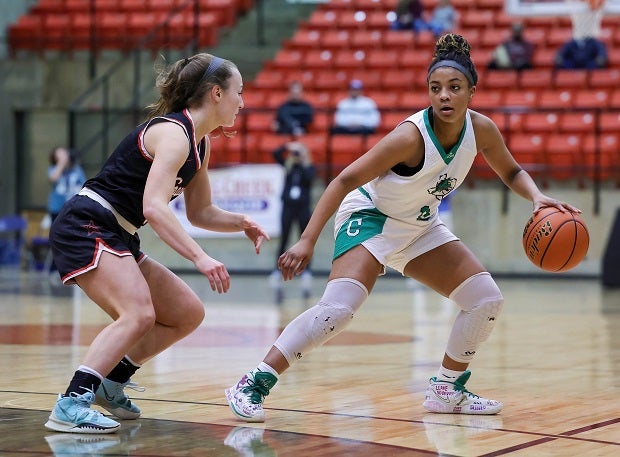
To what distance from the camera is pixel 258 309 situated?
10.9 m

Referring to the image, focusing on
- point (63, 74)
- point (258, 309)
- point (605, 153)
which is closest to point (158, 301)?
point (258, 309)

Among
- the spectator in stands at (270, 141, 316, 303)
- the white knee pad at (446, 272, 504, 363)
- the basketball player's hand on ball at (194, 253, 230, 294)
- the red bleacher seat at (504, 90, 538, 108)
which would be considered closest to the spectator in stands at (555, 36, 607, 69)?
the red bleacher seat at (504, 90, 538, 108)

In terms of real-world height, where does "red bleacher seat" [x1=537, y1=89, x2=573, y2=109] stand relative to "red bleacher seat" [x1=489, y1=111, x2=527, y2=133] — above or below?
above

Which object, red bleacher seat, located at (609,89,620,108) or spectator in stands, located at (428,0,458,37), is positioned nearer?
red bleacher seat, located at (609,89,620,108)

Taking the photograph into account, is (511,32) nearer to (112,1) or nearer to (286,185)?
(286,185)

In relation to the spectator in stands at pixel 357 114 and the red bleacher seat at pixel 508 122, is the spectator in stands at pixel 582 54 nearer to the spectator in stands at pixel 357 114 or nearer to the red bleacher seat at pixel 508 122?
the red bleacher seat at pixel 508 122

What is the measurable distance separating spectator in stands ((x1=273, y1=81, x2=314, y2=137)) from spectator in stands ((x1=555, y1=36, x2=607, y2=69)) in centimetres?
371

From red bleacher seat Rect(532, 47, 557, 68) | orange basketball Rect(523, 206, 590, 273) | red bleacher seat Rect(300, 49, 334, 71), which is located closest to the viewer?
orange basketball Rect(523, 206, 590, 273)

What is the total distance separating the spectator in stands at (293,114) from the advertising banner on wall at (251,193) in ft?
1.94

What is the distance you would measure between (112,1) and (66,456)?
688 inches

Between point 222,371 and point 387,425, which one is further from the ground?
point 387,425

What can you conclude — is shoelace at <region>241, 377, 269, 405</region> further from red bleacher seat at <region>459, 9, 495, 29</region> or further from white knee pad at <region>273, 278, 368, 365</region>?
red bleacher seat at <region>459, 9, 495, 29</region>

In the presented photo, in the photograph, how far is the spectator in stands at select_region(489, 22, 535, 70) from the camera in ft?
56.5

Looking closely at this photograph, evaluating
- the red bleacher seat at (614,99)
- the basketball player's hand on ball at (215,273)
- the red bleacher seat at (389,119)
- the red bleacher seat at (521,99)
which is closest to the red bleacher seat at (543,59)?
the red bleacher seat at (521,99)
